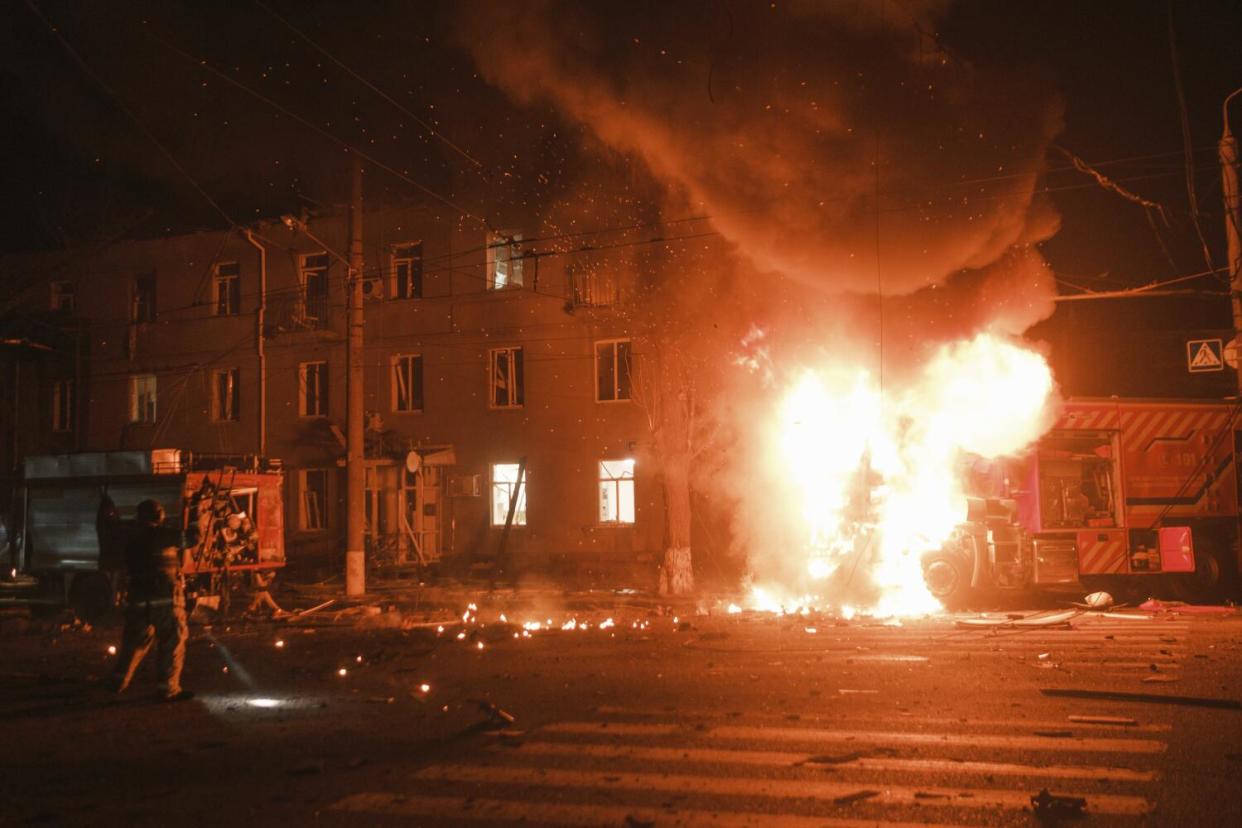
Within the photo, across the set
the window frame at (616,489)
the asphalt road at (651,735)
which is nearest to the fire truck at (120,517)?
the asphalt road at (651,735)

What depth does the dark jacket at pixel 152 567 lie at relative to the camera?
29.0 ft

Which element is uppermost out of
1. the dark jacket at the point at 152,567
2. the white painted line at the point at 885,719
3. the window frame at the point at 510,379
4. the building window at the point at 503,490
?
the window frame at the point at 510,379

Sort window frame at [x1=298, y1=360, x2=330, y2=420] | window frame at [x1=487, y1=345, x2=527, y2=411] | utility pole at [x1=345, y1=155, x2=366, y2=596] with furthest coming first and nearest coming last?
1. window frame at [x1=298, y1=360, x2=330, y2=420]
2. window frame at [x1=487, y1=345, x2=527, y2=411]
3. utility pole at [x1=345, y1=155, x2=366, y2=596]

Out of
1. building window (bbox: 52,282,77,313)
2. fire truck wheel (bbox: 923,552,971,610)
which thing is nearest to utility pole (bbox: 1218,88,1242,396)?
fire truck wheel (bbox: 923,552,971,610)

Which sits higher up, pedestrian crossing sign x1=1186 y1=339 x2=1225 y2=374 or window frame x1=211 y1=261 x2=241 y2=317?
window frame x1=211 y1=261 x2=241 y2=317

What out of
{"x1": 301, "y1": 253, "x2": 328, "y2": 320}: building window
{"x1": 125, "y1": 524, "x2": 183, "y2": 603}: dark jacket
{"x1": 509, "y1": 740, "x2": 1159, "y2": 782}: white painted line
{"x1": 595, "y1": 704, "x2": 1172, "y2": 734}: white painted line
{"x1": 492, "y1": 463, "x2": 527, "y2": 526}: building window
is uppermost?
{"x1": 301, "y1": 253, "x2": 328, "y2": 320}: building window

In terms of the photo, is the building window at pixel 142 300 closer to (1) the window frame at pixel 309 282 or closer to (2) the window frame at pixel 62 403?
(2) the window frame at pixel 62 403

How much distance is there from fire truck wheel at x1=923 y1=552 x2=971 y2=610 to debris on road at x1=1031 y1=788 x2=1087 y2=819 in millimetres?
9947

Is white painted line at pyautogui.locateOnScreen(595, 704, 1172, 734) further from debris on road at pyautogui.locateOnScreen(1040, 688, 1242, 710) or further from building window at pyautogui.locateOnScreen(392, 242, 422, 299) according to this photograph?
building window at pyautogui.locateOnScreen(392, 242, 422, 299)

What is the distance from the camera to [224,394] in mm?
29219

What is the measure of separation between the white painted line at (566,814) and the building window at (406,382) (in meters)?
21.6

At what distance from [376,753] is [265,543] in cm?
1149

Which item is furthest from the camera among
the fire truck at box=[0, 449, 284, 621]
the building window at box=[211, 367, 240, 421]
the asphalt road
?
the building window at box=[211, 367, 240, 421]

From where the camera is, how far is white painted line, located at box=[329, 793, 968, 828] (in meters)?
5.01
